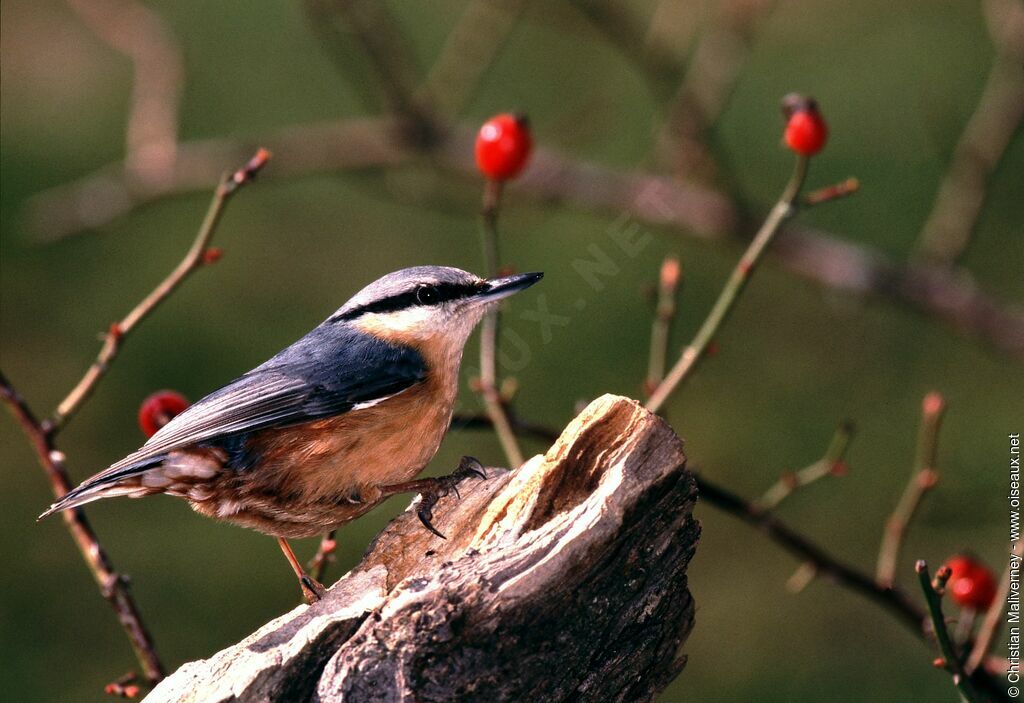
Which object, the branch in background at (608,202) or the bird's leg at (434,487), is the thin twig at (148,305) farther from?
the branch in background at (608,202)

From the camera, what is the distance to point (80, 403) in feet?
7.57

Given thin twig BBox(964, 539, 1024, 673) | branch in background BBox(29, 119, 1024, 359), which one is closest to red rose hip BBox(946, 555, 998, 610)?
thin twig BBox(964, 539, 1024, 673)

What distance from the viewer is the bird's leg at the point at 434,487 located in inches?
82.8

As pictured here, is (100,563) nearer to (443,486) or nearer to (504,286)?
(443,486)

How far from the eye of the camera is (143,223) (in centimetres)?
631

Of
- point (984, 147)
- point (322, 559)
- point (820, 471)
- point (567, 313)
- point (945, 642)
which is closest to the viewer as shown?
point (945, 642)

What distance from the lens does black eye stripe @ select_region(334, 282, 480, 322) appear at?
2.50 meters

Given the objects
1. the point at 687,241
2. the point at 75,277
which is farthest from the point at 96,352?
the point at 687,241

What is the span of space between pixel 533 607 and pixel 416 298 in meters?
0.98

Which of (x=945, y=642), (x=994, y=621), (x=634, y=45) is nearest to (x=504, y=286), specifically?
(x=945, y=642)

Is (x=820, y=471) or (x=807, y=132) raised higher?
(x=807, y=132)

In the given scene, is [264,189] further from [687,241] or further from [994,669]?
[994,669]

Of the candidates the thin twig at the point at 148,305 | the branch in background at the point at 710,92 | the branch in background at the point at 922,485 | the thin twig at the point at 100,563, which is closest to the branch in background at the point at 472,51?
the branch in background at the point at 710,92

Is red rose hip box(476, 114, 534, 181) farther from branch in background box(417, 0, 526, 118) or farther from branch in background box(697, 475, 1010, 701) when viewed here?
branch in background box(417, 0, 526, 118)
